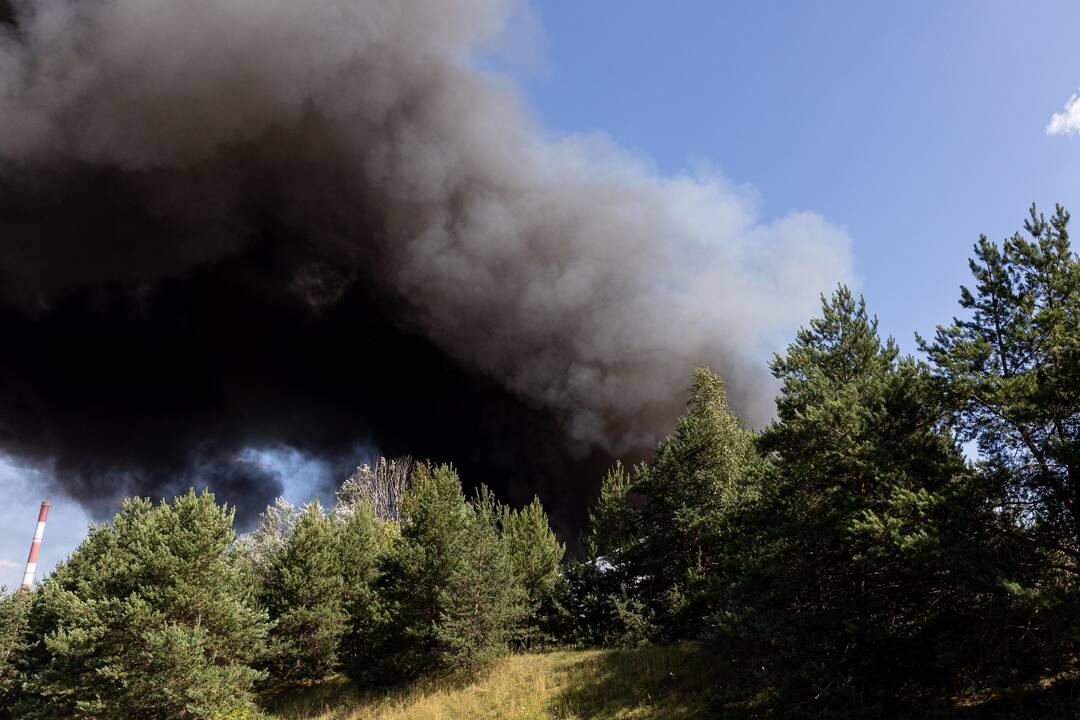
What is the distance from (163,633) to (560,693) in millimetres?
13582

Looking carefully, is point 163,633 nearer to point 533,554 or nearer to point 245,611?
point 245,611

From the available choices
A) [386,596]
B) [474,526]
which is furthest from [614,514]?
[386,596]

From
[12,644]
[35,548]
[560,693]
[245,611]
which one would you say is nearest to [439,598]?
[560,693]

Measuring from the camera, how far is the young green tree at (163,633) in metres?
18.6

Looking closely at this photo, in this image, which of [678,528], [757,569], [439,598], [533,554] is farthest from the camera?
[533,554]

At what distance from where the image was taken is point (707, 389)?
29109 mm

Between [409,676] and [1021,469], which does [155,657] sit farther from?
[1021,469]

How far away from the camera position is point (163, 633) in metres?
18.4

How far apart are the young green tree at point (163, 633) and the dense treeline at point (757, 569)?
8 cm

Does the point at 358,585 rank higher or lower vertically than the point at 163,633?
higher

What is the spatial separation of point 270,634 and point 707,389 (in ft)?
79.4

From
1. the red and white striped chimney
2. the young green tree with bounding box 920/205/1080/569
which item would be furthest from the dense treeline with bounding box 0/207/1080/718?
the red and white striped chimney

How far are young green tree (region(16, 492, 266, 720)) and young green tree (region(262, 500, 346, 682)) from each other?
3.22 m

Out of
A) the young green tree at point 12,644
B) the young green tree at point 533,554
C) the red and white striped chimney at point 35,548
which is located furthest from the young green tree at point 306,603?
the red and white striped chimney at point 35,548
